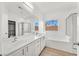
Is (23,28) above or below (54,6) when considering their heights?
below

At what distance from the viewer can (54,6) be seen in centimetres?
136

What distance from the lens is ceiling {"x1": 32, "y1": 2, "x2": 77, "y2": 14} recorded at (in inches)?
50.5

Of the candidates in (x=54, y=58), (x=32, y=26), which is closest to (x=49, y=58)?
(x=54, y=58)

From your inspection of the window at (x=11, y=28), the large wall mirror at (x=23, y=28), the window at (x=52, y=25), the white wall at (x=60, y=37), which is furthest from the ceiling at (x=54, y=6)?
the window at (x=11, y=28)

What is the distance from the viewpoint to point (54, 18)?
1.45 metres

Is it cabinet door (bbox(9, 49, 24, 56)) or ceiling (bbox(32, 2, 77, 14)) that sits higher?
ceiling (bbox(32, 2, 77, 14))

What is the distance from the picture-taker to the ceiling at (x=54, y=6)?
1.28 meters

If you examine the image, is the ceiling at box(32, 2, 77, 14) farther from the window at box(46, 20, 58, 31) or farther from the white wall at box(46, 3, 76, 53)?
the window at box(46, 20, 58, 31)

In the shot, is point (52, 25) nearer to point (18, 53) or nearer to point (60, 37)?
point (60, 37)

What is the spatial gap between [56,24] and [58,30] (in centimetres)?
13

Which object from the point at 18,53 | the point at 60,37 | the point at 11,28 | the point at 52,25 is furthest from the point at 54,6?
the point at 18,53

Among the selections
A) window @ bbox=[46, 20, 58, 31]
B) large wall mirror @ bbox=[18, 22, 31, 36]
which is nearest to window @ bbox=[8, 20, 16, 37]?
large wall mirror @ bbox=[18, 22, 31, 36]

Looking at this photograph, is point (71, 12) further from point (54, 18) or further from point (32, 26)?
point (32, 26)

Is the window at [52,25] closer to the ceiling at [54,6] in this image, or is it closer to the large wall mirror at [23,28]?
the ceiling at [54,6]
